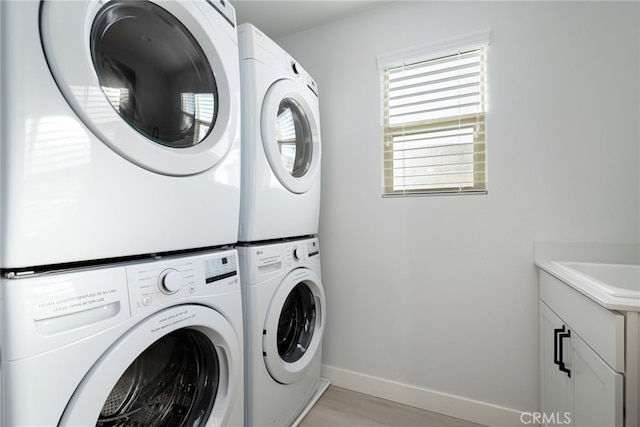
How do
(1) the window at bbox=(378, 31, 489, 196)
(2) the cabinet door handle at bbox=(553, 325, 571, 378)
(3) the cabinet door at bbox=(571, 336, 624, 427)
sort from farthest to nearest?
(1) the window at bbox=(378, 31, 489, 196), (2) the cabinet door handle at bbox=(553, 325, 571, 378), (3) the cabinet door at bbox=(571, 336, 624, 427)

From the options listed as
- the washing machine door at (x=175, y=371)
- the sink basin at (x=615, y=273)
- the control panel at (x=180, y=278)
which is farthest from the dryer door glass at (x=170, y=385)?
the sink basin at (x=615, y=273)

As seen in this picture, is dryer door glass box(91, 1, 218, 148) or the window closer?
dryer door glass box(91, 1, 218, 148)

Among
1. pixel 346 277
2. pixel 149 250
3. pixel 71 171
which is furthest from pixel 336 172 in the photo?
pixel 71 171

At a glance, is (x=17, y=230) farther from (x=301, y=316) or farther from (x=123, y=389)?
(x=301, y=316)

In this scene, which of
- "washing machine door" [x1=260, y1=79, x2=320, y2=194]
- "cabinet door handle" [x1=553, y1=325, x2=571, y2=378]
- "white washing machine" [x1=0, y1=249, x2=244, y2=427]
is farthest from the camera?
"washing machine door" [x1=260, y1=79, x2=320, y2=194]

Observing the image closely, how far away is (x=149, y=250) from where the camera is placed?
0.81m

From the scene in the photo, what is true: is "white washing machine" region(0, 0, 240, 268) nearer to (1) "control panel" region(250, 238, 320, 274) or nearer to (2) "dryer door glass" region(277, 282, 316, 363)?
(1) "control panel" region(250, 238, 320, 274)

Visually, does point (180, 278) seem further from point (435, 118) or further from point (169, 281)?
point (435, 118)

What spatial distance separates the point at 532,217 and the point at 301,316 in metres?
1.30

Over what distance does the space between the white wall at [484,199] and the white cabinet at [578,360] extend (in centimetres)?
17

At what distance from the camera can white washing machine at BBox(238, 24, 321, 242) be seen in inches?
47.0

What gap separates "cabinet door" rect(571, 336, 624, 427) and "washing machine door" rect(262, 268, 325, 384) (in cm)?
105

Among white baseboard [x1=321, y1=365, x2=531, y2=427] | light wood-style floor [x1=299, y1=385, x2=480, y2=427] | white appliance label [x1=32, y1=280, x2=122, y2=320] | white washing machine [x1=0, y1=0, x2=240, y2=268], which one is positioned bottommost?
light wood-style floor [x1=299, y1=385, x2=480, y2=427]

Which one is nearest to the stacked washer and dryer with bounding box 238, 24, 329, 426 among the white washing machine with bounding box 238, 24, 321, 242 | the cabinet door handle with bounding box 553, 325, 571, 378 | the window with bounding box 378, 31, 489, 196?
the white washing machine with bounding box 238, 24, 321, 242
